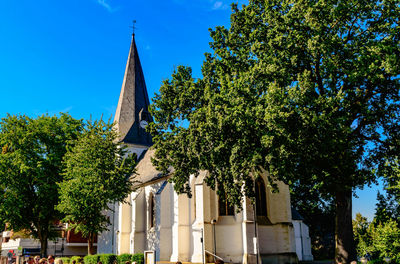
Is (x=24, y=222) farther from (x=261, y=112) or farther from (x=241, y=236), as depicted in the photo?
(x=261, y=112)

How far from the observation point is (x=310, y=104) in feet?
59.6

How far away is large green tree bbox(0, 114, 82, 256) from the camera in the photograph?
3469 centimetres

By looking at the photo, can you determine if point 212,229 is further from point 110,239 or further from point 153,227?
point 110,239

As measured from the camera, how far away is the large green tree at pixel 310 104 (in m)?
18.0

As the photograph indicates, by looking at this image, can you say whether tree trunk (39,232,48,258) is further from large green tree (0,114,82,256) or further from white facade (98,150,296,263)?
white facade (98,150,296,263)

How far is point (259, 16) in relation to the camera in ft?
73.1

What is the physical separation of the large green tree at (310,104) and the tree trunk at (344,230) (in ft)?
0.17

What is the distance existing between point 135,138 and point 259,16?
2586 cm

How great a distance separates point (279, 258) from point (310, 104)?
14.1m

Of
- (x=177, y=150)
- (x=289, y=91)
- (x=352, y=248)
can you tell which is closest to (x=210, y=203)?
(x=177, y=150)

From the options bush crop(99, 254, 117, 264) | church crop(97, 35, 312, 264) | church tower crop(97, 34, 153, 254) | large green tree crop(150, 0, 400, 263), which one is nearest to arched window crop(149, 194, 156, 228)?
church crop(97, 35, 312, 264)

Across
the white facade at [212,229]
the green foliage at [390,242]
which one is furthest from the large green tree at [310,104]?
the white facade at [212,229]

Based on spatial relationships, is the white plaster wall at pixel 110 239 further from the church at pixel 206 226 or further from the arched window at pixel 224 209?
the arched window at pixel 224 209

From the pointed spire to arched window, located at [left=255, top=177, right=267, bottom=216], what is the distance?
18.9m
